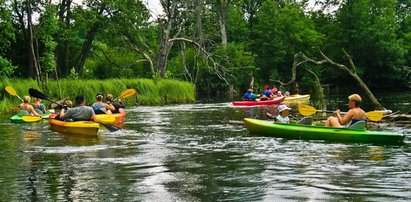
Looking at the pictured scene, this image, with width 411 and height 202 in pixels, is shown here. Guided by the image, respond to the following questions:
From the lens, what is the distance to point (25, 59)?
3095 cm

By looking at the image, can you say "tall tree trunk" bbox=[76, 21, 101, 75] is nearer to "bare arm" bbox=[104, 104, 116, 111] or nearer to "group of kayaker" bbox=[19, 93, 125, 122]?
"group of kayaker" bbox=[19, 93, 125, 122]

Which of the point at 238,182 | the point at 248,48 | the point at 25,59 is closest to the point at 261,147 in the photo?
the point at 238,182

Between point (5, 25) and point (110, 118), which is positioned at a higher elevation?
point (5, 25)

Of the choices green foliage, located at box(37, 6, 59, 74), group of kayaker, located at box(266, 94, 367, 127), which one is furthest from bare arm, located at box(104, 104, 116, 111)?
green foliage, located at box(37, 6, 59, 74)

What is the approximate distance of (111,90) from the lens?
28969 mm

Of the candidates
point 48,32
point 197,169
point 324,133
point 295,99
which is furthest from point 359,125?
point 295,99

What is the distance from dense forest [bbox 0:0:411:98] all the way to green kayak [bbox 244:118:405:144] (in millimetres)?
19827

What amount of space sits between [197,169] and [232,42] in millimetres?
42895

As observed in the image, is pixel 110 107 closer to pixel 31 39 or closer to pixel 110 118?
pixel 110 118

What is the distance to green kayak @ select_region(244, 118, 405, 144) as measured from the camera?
1219 centimetres

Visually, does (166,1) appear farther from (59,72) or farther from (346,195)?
(346,195)

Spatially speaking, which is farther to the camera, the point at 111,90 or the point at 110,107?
the point at 111,90

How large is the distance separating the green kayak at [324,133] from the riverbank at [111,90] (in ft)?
44.9

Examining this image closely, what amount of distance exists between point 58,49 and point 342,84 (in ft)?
94.9
